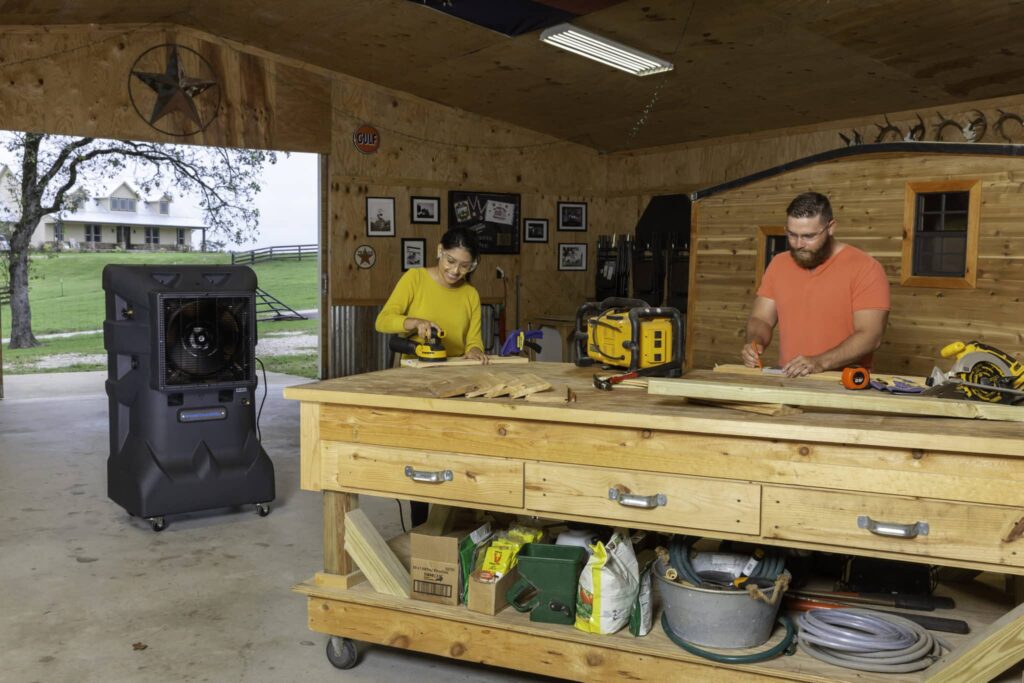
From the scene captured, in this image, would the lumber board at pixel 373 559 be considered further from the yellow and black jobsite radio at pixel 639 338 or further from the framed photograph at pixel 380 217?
the framed photograph at pixel 380 217

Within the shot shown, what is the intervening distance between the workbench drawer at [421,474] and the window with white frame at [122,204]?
34.5 ft

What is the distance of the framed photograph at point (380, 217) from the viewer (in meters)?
9.19

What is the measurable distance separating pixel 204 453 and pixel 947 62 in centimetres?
546

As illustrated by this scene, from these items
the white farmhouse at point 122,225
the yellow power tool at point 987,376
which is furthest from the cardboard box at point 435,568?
the white farmhouse at point 122,225

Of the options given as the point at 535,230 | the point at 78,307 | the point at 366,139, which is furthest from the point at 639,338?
the point at 78,307

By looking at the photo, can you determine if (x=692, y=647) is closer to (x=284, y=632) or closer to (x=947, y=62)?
(x=284, y=632)

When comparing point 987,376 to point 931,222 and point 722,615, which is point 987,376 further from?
point 931,222

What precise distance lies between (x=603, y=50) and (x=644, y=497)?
5.05m

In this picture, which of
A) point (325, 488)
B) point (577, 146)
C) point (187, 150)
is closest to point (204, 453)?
point (325, 488)

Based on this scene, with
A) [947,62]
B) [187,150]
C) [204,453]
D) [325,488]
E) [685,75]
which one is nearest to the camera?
[325,488]

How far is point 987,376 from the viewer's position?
2439 millimetres

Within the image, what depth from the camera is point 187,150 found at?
11547 mm

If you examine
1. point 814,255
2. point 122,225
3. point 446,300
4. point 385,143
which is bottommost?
point 446,300

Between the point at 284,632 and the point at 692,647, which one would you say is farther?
the point at 284,632
